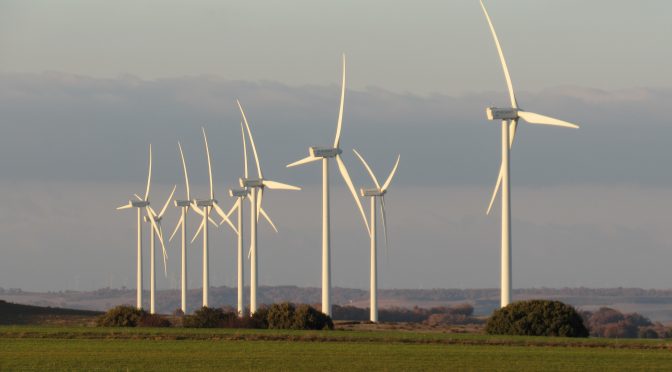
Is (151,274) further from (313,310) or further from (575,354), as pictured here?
(575,354)

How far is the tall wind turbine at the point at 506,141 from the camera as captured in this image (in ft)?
358

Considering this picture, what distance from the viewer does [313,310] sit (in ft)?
398

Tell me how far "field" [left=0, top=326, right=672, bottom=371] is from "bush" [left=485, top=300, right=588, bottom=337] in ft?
18.6

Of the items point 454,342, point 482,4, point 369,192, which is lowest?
point 454,342

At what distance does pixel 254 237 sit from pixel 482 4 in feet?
141

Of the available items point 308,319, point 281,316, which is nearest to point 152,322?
point 281,316

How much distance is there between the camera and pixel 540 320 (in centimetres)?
10981

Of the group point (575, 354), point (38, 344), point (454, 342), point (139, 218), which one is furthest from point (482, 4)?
point (139, 218)

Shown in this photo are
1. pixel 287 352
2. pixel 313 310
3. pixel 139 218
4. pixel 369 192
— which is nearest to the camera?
pixel 287 352

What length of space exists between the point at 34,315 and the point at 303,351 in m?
75.3

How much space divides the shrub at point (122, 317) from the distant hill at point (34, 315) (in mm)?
19377

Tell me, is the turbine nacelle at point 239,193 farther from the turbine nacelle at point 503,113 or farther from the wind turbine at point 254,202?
the turbine nacelle at point 503,113

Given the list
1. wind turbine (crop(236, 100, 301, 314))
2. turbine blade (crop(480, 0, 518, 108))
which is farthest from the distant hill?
turbine blade (crop(480, 0, 518, 108))

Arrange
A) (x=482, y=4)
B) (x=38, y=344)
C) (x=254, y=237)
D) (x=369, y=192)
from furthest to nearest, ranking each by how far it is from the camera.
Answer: (x=369, y=192), (x=254, y=237), (x=482, y=4), (x=38, y=344)
